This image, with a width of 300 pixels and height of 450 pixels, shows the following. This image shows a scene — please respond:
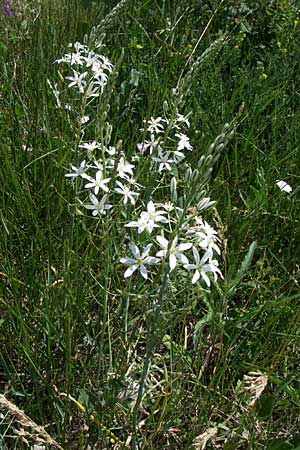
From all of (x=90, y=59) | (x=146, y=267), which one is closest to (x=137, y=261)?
(x=146, y=267)

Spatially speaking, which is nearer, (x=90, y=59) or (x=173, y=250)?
(x=173, y=250)

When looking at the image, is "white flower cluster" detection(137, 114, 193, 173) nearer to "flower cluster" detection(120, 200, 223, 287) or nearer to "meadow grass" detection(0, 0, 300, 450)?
"meadow grass" detection(0, 0, 300, 450)

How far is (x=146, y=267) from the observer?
174 cm

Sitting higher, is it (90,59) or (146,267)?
(90,59)

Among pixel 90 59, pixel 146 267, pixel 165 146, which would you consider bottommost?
pixel 146 267

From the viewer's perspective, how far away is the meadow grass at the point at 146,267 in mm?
1438

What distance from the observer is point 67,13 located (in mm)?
3113

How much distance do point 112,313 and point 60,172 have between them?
1.64 ft

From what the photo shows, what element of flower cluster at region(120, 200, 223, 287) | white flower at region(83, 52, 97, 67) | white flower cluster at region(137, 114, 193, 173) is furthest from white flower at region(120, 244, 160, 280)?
white flower at region(83, 52, 97, 67)

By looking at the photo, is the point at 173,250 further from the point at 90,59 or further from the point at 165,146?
the point at 90,59

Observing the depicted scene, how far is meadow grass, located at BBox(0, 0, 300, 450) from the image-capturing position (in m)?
1.44

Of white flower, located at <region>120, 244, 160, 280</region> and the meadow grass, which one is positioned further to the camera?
the meadow grass

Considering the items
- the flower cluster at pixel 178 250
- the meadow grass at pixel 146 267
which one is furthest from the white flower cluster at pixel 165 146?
the flower cluster at pixel 178 250

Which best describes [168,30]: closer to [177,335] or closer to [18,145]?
[18,145]
